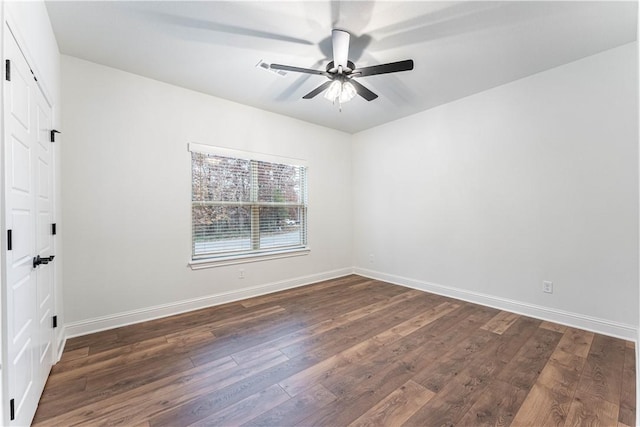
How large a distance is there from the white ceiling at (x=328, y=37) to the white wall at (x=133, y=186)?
0.92 ft

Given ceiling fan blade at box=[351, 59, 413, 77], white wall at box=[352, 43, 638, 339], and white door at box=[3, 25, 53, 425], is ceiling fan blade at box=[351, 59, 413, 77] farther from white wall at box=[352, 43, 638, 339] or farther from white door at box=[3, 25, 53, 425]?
white door at box=[3, 25, 53, 425]

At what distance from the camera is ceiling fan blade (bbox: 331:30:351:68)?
2230 mm

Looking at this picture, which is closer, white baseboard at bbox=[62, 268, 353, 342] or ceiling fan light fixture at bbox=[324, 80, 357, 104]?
ceiling fan light fixture at bbox=[324, 80, 357, 104]

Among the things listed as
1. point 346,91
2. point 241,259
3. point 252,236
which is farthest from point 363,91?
point 241,259

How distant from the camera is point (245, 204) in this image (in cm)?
392

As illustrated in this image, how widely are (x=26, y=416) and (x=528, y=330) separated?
154 inches

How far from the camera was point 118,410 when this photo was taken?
5.54ft

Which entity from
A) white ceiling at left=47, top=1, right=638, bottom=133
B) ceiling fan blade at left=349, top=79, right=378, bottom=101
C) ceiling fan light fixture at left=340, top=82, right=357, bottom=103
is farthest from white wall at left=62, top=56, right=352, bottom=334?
ceiling fan blade at left=349, top=79, right=378, bottom=101

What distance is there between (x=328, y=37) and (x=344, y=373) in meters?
2.78

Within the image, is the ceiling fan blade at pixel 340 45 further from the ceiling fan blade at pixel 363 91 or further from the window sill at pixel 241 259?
the window sill at pixel 241 259

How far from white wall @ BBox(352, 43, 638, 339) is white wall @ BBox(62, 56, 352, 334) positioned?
2.40 meters

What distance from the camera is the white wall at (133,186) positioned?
2721 mm

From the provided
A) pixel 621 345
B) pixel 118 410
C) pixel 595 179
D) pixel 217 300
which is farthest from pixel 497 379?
pixel 217 300

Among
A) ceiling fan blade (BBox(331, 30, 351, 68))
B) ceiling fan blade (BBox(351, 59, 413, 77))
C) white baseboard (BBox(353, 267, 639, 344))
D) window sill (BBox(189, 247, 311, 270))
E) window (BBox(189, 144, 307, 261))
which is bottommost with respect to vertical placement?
white baseboard (BBox(353, 267, 639, 344))
